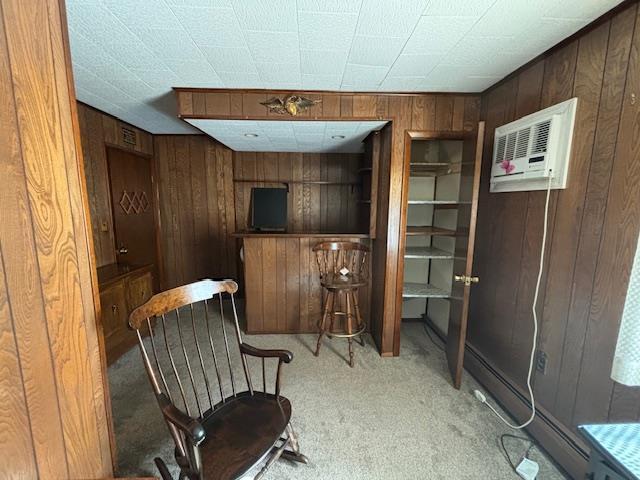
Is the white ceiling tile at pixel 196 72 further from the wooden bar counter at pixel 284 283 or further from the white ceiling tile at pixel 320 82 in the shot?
the wooden bar counter at pixel 284 283

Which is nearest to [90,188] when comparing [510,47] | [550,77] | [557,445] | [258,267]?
[258,267]

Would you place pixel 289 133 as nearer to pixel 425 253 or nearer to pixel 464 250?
pixel 425 253

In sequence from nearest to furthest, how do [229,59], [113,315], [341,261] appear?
[229,59] < [113,315] < [341,261]

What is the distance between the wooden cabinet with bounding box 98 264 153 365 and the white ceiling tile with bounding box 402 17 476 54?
276 cm

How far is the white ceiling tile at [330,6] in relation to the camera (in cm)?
113

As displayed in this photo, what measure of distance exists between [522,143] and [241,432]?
2.17 m

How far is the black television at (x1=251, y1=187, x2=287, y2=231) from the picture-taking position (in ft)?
11.9

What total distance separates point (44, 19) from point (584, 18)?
85.8 inches

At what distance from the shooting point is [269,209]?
143 inches

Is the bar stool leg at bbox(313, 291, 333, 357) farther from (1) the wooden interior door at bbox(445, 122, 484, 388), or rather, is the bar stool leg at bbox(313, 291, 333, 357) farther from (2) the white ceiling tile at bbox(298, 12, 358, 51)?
(2) the white ceiling tile at bbox(298, 12, 358, 51)

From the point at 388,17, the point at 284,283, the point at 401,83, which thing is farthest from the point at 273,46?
the point at 284,283

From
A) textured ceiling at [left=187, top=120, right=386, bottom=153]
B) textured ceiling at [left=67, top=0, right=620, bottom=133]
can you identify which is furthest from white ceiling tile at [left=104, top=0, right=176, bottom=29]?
textured ceiling at [left=187, top=120, right=386, bottom=153]

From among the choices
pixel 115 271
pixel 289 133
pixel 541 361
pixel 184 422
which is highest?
pixel 289 133

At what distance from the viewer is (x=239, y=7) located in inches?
46.2
